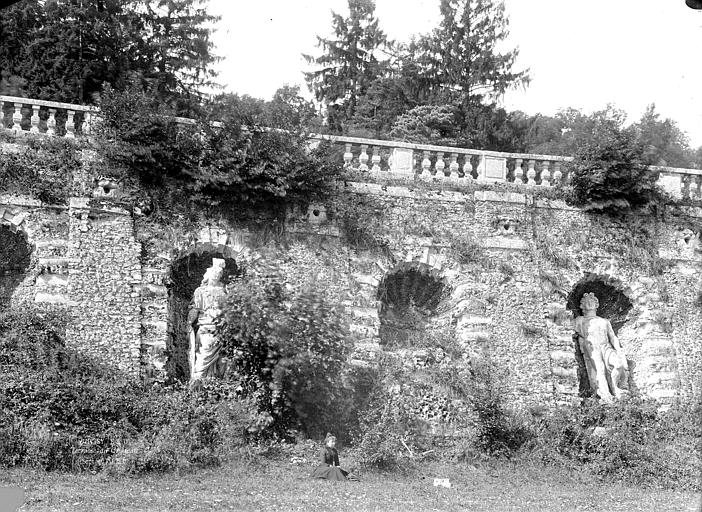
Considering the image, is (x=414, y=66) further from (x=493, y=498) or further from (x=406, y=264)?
(x=493, y=498)

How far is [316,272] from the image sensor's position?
16.0 meters

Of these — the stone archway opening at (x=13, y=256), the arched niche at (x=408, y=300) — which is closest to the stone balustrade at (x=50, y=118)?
the stone archway opening at (x=13, y=256)

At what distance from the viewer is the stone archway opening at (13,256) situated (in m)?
15.0

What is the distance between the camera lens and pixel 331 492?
11289mm

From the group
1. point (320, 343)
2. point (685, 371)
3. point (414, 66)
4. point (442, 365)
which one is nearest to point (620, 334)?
point (685, 371)

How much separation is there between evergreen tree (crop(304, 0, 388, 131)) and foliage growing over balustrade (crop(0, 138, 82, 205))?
1215 cm

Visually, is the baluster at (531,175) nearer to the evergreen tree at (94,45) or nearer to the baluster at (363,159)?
the baluster at (363,159)

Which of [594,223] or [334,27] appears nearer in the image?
[594,223]

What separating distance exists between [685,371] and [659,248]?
2.34 metres

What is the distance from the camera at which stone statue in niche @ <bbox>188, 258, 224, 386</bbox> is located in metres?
14.2

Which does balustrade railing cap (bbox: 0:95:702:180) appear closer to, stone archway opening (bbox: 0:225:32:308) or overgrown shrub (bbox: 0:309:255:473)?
stone archway opening (bbox: 0:225:32:308)

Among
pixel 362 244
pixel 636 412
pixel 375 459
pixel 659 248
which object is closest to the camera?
pixel 375 459

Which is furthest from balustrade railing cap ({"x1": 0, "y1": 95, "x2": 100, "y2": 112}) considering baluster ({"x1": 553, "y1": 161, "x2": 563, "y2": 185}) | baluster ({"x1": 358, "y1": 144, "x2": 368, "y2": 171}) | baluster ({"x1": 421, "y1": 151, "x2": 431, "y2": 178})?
baluster ({"x1": 553, "y1": 161, "x2": 563, "y2": 185})

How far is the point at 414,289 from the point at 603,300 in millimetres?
3677
